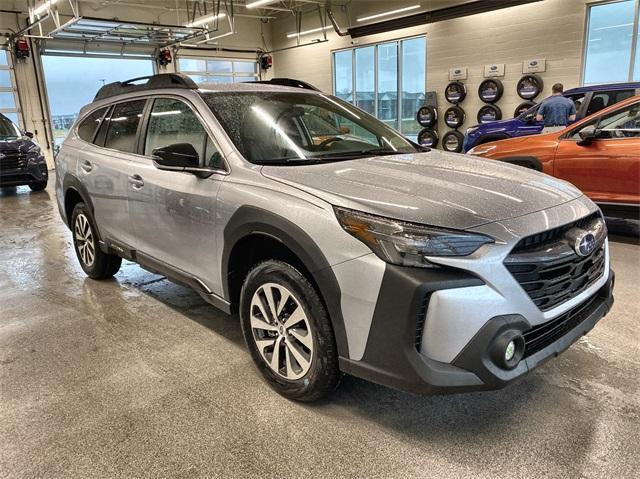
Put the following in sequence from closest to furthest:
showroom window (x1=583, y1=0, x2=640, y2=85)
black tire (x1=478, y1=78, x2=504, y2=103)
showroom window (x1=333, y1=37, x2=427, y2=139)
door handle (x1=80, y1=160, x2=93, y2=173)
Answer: door handle (x1=80, y1=160, x2=93, y2=173) → showroom window (x1=583, y1=0, x2=640, y2=85) → black tire (x1=478, y1=78, x2=504, y2=103) → showroom window (x1=333, y1=37, x2=427, y2=139)

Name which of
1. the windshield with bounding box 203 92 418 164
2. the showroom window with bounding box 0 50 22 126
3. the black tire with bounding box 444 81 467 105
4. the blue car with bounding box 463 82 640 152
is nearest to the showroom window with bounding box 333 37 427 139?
the black tire with bounding box 444 81 467 105

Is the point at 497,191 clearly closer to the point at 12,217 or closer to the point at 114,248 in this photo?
the point at 114,248

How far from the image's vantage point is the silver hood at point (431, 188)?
183 centimetres

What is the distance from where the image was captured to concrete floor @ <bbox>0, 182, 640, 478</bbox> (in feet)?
6.22

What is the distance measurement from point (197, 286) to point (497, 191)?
5.40 feet

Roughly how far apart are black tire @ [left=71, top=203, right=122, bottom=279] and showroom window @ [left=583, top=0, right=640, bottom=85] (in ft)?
36.5

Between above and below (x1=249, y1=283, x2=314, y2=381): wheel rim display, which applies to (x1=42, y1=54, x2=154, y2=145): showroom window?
above

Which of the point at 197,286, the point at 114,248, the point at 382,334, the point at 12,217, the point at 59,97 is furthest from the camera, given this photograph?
the point at 59,97

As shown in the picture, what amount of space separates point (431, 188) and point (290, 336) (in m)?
0.89

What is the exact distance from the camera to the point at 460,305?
1.67m

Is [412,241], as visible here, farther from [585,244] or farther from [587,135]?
[587,135]

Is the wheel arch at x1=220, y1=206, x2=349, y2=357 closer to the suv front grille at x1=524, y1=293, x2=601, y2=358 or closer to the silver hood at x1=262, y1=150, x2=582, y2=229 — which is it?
the silver hood at x1=262, y1=150, x2=582, y2=229

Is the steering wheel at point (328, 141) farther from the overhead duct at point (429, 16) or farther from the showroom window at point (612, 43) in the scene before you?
the overhead duct at point (429, 16)

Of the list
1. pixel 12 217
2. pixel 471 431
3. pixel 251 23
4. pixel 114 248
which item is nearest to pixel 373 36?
pixel 251 23
